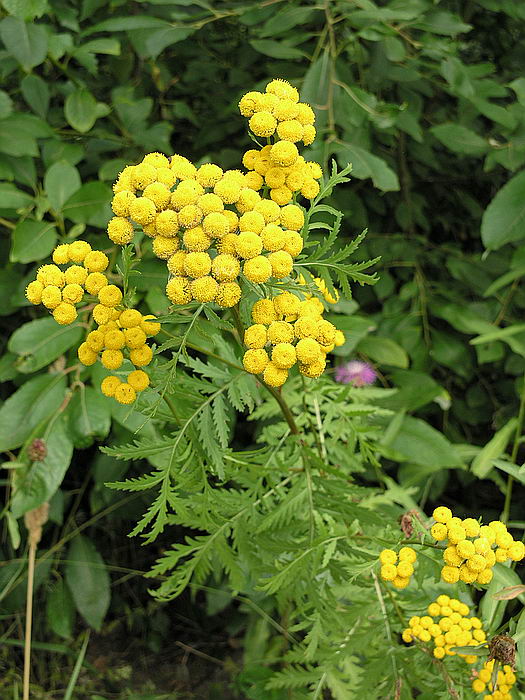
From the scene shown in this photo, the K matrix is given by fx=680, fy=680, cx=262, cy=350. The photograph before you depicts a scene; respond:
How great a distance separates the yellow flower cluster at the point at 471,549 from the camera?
2.58 ft

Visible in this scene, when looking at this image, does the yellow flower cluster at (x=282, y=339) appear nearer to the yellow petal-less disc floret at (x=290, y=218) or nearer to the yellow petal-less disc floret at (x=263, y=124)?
the yellow petal-less disc floret at (x=290, y=218)

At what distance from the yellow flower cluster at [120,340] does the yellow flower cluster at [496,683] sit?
57 cm

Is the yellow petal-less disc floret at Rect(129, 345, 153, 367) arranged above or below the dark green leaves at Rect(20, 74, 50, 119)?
above

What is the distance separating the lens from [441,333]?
1871 millimetres

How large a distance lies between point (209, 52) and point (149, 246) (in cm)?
82

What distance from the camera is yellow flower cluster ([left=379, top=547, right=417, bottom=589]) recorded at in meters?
0.84

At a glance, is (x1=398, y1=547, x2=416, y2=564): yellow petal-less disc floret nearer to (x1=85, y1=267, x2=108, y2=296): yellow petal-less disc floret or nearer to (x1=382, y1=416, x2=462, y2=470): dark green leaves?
(x1=85, y1=267, x2=108, y2=296): yellow petal-less disc floret

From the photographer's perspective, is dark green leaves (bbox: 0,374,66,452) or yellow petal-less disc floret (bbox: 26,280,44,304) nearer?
yellow petal-less disc floret (bbox: 26,280,44,304)

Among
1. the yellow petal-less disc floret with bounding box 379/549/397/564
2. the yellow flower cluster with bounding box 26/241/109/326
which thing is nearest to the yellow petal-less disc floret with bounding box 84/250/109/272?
the yellow flower cluster with bounding box 26/241/109/326

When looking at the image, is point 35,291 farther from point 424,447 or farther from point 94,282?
point 424,447

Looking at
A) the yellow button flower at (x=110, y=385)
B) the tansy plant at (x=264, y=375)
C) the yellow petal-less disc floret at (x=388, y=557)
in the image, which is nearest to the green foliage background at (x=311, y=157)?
the tansy plant at (x=264, y=375)

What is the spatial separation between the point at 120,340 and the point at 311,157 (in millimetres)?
864

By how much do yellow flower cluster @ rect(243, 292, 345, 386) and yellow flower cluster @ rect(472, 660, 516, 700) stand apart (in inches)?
18.2

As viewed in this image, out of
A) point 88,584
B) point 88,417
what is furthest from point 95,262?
point 88,584
